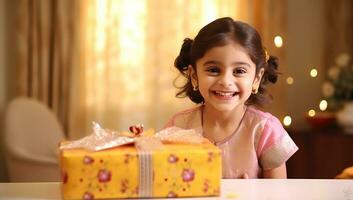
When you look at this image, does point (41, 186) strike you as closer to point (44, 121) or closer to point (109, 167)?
point (109, 167)

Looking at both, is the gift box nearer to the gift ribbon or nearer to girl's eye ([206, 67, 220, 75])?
the gift ribbon

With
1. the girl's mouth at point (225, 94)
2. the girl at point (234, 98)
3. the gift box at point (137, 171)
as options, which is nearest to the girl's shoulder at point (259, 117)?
the girl at point (234, 98)

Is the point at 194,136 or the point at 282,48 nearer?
the point at 194,136

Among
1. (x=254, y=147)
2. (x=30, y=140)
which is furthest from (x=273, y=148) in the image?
(x=30, y=140)

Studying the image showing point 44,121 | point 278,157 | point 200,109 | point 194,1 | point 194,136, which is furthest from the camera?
point 194,1

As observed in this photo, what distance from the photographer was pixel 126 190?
80cm

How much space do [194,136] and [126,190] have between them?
→ 0.17 metres

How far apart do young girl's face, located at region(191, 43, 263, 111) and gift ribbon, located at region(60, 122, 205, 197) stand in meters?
0.11

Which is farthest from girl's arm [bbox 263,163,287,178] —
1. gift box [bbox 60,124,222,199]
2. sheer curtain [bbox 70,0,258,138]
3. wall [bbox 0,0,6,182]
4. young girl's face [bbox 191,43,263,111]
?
wall [bbox 0,0,6,182]

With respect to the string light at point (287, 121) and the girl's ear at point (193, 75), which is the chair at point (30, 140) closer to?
the string light at point (287, 121)

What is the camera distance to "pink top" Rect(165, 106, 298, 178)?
1115 millimetres

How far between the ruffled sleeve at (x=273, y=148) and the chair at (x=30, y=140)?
5.80ft

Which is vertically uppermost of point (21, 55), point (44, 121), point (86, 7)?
point (86, 7)

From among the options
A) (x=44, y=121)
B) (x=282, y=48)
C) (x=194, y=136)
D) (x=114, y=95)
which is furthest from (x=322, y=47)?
(x=194, y=136)
